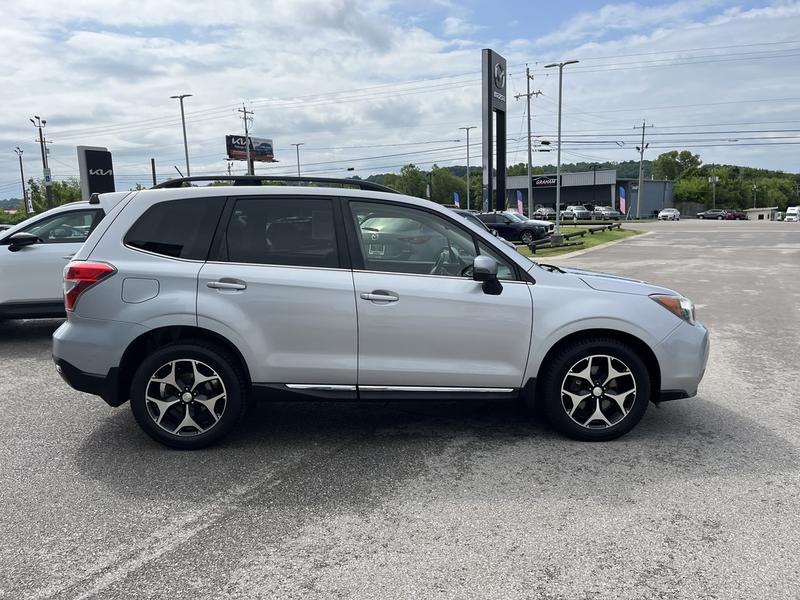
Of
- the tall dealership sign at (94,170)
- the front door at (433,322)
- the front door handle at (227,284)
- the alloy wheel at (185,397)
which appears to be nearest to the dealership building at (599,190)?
the tall dealership sign at (94,170)

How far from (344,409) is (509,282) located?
1.85 m

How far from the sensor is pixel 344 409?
16.9 ft

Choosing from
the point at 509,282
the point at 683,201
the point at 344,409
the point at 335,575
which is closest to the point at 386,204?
the point at 509,282

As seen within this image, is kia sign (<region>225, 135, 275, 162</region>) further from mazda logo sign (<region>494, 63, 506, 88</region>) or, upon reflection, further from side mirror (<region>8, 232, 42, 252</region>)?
side mirror (<region>8, 232, 42, 252</region>)

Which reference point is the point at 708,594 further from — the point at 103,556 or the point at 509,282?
the point at 103,556

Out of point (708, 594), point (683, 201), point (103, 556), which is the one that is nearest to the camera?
point (708, 594)

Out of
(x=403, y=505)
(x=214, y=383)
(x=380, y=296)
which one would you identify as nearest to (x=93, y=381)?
(x=214, y=383)

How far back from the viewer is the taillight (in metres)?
4.12

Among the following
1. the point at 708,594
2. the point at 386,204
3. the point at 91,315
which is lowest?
the point at 708,594

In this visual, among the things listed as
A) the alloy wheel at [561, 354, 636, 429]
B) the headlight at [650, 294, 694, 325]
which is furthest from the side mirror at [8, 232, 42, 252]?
the headlight at [650, 294, 694, 325]

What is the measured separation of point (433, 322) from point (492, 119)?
27934mm

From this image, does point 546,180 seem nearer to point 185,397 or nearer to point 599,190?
point 599,190

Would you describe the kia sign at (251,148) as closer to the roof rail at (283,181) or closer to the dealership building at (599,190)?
the dealership building at (599,190)

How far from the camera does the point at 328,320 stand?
4.10 meters
